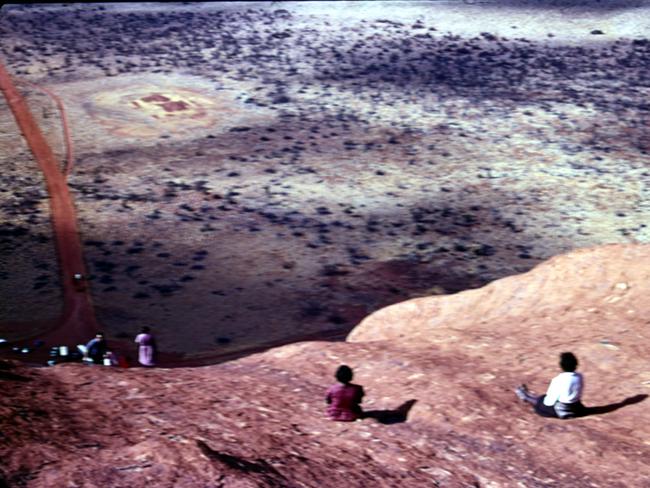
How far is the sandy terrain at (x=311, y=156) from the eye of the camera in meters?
27.8

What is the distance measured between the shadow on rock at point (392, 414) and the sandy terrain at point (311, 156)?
10.1 m

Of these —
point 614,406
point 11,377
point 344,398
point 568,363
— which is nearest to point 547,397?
point 568,363

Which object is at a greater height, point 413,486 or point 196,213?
point 413,486

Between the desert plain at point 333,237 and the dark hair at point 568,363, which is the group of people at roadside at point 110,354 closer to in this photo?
the desert plain at point 333,237

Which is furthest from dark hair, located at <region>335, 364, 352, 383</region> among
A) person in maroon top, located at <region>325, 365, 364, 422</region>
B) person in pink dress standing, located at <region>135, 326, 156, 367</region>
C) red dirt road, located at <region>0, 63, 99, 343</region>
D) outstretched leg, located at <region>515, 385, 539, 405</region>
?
red dirt road, located at <region>0, 63, 99, 343</region>

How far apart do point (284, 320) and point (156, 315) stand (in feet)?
11.3

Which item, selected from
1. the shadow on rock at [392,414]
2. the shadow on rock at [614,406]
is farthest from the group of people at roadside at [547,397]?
the shadow on rock at [392,414]

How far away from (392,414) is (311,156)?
960 inches

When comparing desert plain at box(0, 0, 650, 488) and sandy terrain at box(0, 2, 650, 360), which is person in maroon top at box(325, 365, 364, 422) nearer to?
desert plain at box(0, 0, 650, 488)

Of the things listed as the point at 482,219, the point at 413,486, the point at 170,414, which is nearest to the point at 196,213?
the point at 482,219

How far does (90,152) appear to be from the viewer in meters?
37.7

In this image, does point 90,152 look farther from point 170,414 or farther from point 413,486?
point 413,486

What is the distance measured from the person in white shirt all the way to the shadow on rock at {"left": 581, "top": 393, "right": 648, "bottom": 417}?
9.6 inches

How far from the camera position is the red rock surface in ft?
38.0
